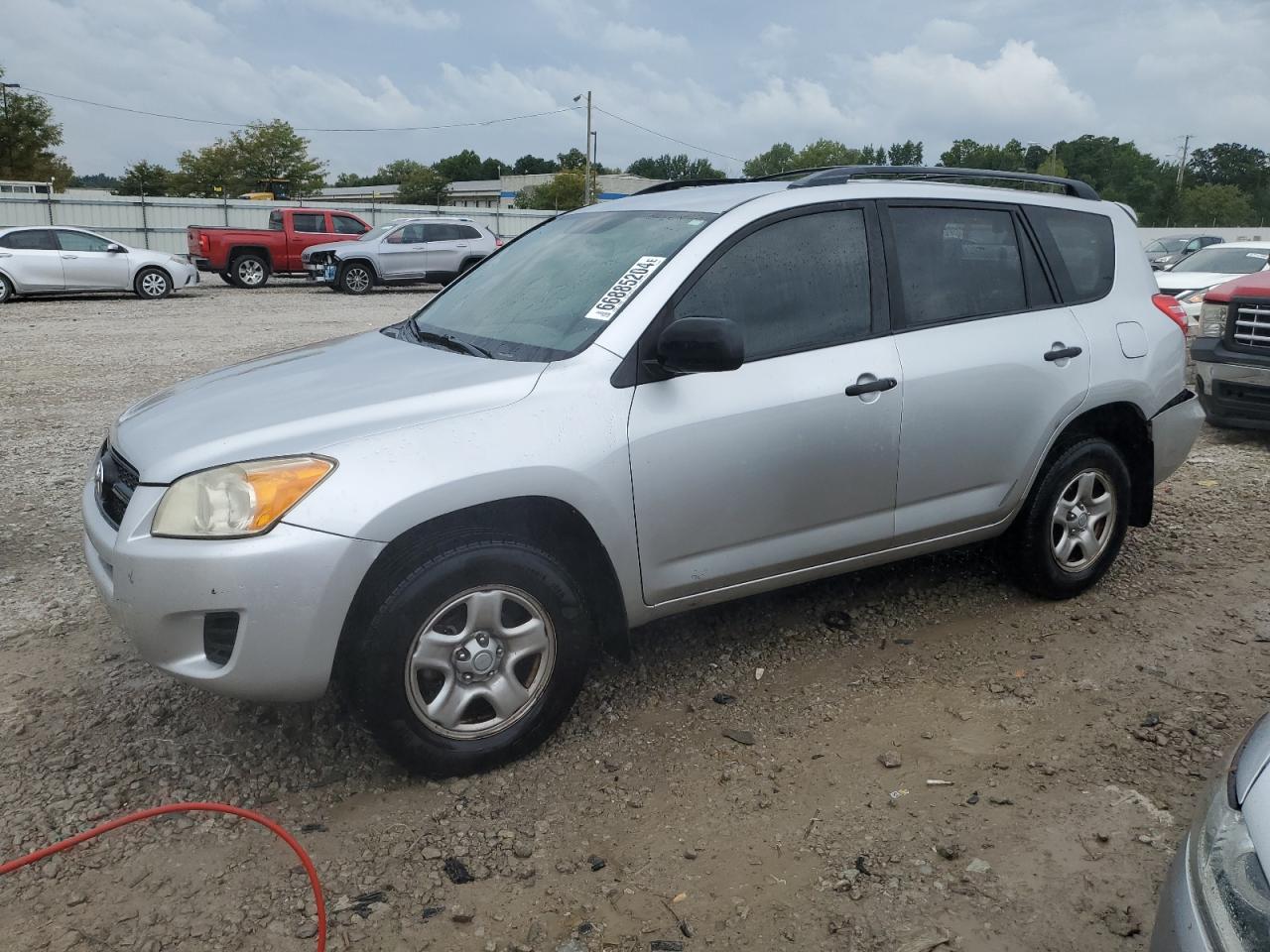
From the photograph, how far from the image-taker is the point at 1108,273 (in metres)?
4.46

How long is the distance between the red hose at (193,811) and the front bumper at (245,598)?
35 cm

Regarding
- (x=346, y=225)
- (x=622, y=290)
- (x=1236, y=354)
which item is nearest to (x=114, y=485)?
(x=622, y=290)

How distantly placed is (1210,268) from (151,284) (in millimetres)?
17289

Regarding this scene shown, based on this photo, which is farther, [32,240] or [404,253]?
[404,253]

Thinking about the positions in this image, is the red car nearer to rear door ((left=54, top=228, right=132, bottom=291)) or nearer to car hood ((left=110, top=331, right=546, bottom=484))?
car hood ((left=110, top=331, right=546, bottom=484))

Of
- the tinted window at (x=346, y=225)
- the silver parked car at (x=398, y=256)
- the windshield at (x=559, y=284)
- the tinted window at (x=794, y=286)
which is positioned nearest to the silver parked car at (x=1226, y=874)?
the tinted window at (x=794, y=286)

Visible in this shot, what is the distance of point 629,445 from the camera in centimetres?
312

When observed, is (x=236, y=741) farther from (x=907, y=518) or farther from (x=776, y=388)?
(x=907, y=518)

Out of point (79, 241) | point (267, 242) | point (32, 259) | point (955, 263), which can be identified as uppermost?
point (267, 242)

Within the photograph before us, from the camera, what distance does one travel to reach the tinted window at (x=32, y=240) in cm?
1723

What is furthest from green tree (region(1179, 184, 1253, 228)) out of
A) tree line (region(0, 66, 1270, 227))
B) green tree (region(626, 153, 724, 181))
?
green tree (region(626, 153, 724, 181))

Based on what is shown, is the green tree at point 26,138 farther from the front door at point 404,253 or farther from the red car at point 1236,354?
the red car at point 1236,354

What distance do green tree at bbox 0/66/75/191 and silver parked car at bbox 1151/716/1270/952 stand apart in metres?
54.6

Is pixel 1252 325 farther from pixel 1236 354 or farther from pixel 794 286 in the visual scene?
pixel 794 286
